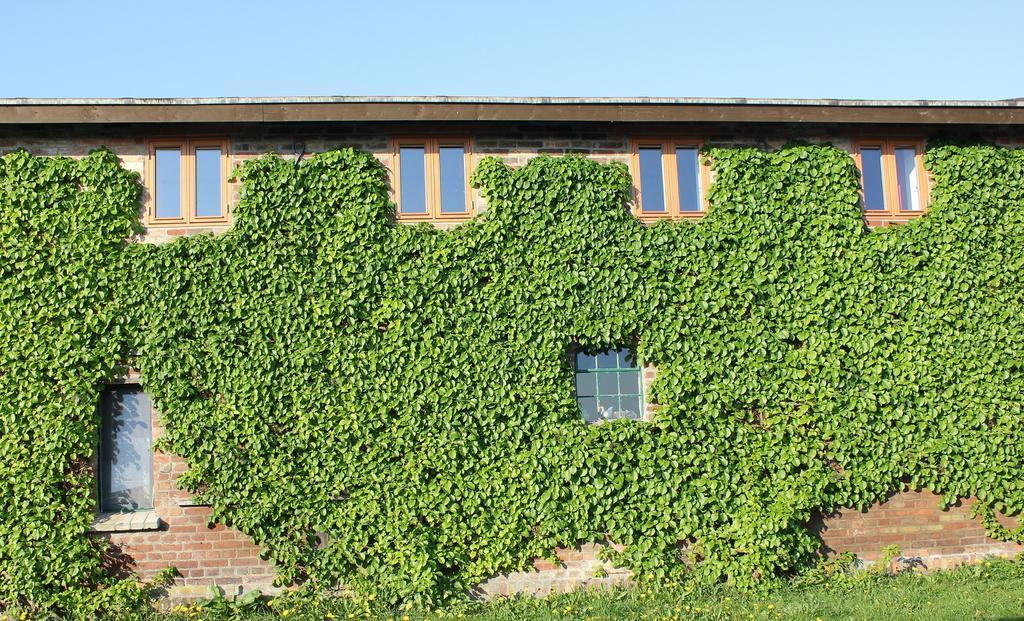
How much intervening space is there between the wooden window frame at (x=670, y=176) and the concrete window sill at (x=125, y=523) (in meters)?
6.14

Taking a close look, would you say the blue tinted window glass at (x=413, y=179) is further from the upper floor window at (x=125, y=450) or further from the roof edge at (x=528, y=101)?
the upper floor window at (x=125, y=450)

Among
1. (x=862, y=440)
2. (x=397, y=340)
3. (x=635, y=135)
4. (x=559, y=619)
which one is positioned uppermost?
(x=635, y=135)

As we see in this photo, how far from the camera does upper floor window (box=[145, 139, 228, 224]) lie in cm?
984

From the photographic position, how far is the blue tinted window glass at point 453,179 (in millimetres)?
10102

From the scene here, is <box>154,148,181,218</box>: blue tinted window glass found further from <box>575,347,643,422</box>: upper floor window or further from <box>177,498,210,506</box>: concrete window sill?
<box>575,347,643,422</box>: upper floor window

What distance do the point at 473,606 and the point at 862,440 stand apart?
14.9 ft

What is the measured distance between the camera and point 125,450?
9.69 metres

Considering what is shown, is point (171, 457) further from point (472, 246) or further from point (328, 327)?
point (472, 246)

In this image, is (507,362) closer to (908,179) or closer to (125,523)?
(125,523)

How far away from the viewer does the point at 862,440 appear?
9.91m

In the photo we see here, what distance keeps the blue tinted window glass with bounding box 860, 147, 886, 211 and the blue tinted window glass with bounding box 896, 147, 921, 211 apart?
208 millimetres

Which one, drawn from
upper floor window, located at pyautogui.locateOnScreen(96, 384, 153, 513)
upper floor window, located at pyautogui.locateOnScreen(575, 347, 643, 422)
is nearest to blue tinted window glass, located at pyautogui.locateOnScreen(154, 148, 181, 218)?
upper floor window, located at pyautogui.locateOnScreen(96, 384, 153, 513)

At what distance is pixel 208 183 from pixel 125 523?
3696 millimetres

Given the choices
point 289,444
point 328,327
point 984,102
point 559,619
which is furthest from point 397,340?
point 984,102
